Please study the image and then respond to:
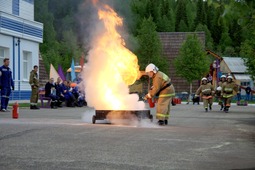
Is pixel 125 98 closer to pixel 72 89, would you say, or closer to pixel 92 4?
pixel 92 4

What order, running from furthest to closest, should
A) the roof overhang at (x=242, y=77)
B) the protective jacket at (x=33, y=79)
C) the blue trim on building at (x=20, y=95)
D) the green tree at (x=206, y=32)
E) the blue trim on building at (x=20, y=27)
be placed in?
the green tree at (x=206, y=32) → the roof overhang at (x=242, y=77) → the blue trim on building at (x=20, y=95) → the blue trim on building at (x=20, y=27) → the protective jacket at (x=33, y=79)

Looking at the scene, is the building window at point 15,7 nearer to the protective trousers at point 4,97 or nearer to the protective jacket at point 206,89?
the protective trousers at point 4,97

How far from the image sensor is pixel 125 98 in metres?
17.2

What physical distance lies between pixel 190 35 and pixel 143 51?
894 centimetres

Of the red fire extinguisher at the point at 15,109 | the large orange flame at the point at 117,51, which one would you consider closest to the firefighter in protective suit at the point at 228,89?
the large orange flame at the point at 117,51

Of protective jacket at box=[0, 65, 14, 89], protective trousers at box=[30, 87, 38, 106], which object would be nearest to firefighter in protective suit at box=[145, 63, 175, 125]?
protective jacket at box=[0, 65, 14, 89]

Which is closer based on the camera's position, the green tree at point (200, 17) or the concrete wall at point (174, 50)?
the concrete wall at point (174, 50)

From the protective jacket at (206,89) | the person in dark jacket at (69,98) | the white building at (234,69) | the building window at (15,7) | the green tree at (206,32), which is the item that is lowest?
the person in dark jacket at (69,98)

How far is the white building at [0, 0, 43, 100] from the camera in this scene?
33.0 meters

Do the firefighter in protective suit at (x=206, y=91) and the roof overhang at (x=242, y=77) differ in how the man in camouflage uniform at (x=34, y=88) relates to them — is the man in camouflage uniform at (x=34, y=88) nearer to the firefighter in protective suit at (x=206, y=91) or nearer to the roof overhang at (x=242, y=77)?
the firefighter in protective suit at (x=206, y=91)

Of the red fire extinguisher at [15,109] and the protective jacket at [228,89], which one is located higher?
the protective jacket at [228,89]

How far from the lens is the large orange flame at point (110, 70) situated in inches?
685

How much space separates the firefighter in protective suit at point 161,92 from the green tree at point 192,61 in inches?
2009

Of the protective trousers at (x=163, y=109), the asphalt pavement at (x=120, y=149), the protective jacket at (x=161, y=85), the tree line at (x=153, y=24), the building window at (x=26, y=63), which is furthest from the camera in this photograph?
the building window at (x=26, y=63)
